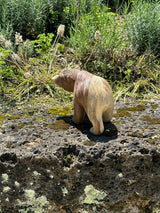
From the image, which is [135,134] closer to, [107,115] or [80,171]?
[107,115]

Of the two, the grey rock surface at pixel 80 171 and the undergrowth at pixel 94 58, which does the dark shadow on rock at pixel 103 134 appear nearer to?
the grey rock surface at pixel 80 171

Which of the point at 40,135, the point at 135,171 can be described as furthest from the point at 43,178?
the point at 135,171

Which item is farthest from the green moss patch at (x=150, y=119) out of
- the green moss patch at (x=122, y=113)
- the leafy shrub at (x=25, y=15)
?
the leafy shrub at (x=25, y=15)

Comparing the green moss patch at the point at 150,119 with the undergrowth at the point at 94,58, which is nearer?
the green moss patch at the point at 150,119

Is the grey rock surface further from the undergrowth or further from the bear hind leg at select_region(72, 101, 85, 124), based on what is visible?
the undergrowth

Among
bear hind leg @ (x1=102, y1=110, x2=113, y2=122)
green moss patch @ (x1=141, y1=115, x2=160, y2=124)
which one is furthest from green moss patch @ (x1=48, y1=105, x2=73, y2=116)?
green moss patch @ (x1=141, y1=115, x2=160, y2=124)

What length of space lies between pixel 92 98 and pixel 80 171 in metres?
0.49

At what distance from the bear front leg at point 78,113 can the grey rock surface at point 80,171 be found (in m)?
0.09

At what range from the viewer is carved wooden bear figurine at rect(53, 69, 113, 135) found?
Result: 2070 mm

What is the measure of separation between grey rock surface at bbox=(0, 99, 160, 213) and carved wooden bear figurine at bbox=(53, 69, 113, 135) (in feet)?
0.36

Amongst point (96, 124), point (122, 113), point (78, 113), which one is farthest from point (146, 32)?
point (96, 124)

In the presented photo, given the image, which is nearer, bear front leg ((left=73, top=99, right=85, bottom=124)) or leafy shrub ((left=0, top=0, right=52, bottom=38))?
bear front leg ((left=73, top=99, right=85, bottom=124))

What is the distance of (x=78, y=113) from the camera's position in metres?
2.28

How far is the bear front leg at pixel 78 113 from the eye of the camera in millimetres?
2250
